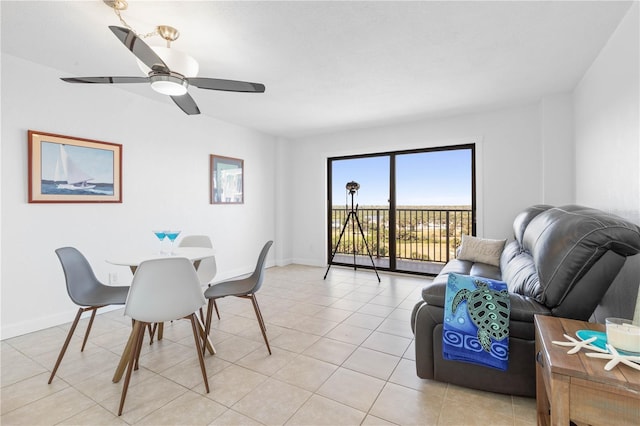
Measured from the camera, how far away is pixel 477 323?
1.73 metres

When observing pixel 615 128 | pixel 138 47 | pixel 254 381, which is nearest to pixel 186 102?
pixel 138 47

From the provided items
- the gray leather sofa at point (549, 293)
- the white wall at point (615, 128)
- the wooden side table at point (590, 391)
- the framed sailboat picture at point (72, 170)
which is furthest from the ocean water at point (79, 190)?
the white wall at point (615, 128)

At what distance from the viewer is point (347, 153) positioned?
5438 millimetres

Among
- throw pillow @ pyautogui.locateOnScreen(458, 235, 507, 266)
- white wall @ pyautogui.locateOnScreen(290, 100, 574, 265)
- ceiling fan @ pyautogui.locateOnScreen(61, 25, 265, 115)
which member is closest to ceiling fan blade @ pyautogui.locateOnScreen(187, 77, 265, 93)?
ceiling fan @ pyautogui.locateOnScreen(61, 25, 265, 115)

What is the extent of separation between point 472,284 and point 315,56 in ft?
7.31

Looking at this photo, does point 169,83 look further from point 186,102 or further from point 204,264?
point 204,264

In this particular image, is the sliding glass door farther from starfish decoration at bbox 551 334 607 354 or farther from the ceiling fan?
starfish decoration at bbox 551 334 607 354

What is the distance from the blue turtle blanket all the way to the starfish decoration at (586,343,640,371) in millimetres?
600

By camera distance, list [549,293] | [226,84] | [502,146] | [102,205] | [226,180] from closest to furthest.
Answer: [549,293], [226,84], [102,205], [502,146], [226,180]

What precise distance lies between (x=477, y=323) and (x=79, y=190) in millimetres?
3763

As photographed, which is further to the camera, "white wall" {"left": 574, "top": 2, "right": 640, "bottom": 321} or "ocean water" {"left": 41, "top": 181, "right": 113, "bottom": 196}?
"ocean water" {"left": 41, "top": 181, "right": 113, "bottom": 196}

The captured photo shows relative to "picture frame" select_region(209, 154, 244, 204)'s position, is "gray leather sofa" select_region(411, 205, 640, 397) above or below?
below

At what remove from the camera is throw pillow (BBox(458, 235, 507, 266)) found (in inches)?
138

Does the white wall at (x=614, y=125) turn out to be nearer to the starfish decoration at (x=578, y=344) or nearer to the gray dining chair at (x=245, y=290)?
the starfish decoration at (x=578, y=344)
